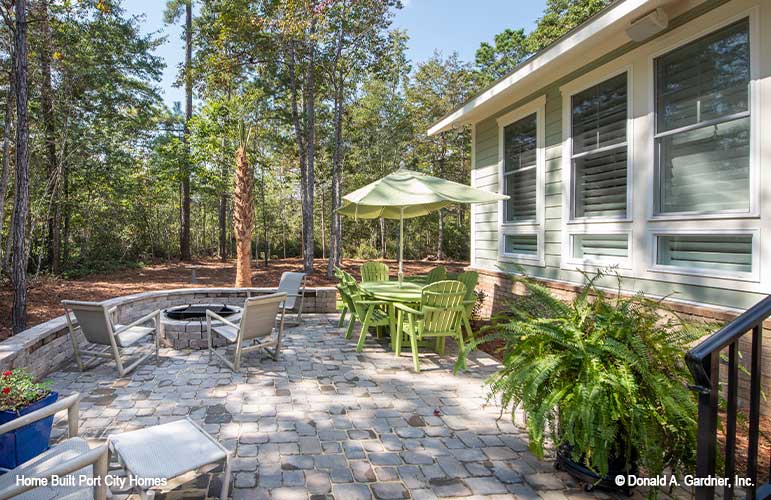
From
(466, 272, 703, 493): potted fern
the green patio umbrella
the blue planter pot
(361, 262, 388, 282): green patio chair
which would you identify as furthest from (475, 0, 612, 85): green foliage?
the blue planter pot

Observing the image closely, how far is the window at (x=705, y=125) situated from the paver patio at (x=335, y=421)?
270 centimetres

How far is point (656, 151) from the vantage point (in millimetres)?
4219

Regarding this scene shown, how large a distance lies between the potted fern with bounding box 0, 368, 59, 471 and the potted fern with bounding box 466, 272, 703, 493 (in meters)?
2.84

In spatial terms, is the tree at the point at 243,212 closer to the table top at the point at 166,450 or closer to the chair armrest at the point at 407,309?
the chair armrest at the point at 407,309

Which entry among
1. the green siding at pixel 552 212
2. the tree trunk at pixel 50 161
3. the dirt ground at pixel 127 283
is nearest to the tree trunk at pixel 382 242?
the dirt ground at pixel 127 283

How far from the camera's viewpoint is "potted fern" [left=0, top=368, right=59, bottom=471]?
2.39 m

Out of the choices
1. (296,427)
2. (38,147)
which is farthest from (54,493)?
(38,147)

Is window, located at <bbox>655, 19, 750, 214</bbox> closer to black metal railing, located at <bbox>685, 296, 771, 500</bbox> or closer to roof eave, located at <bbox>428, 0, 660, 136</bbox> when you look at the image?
roof eave, located at <bbox>428, 0, 660, 136</bbox>

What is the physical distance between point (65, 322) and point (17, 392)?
2304 millimetres

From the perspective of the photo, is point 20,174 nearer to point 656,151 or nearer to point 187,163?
point 656,151

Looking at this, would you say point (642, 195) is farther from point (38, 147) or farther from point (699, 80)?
point (38, 147)

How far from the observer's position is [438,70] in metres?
17.8

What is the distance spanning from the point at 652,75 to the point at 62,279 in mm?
13900

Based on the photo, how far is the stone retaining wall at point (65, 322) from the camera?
3723 mm
